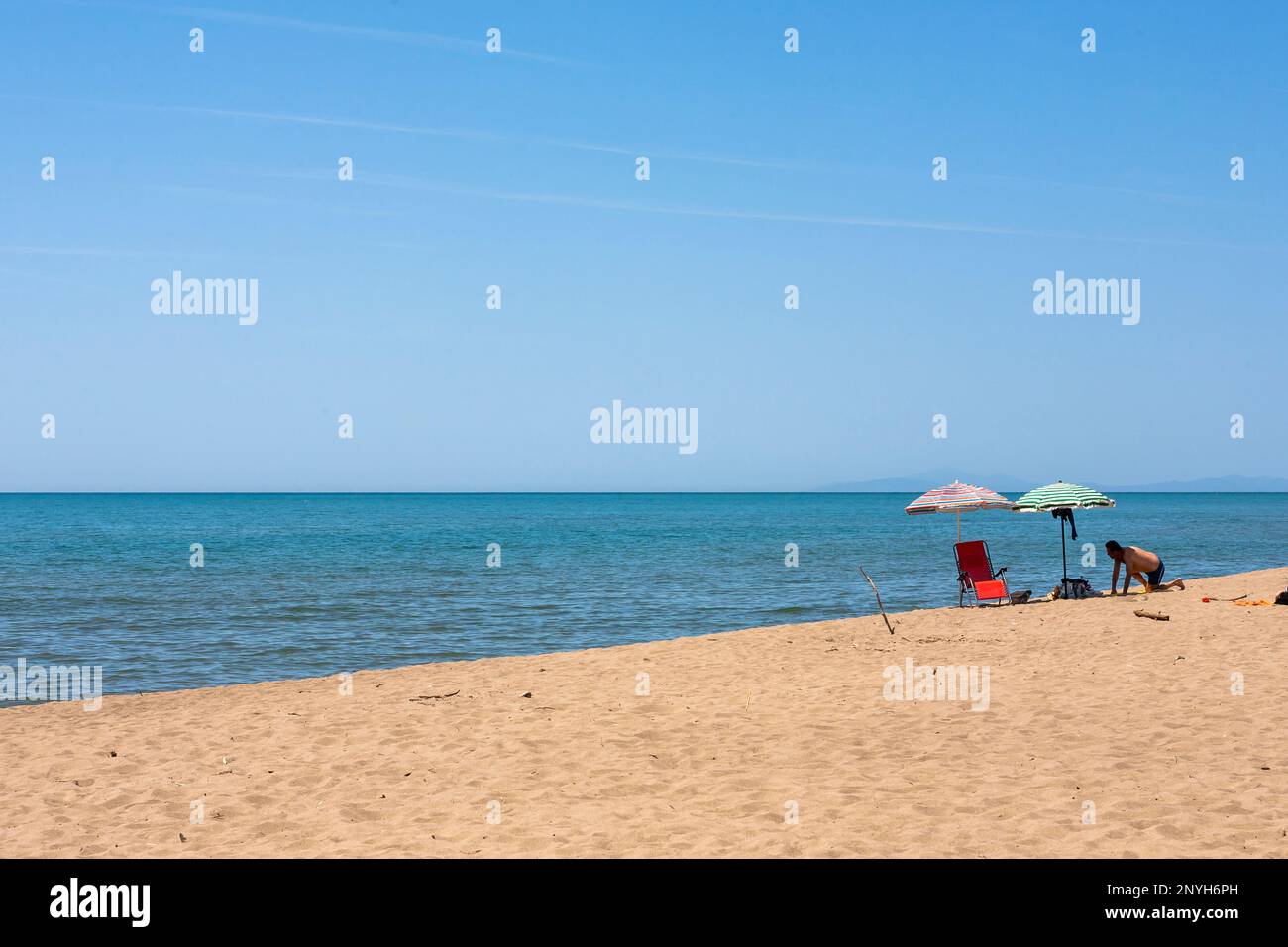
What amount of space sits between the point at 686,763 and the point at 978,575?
13.3m

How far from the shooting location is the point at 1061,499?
60.3 feet

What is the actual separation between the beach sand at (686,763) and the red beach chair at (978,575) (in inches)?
227

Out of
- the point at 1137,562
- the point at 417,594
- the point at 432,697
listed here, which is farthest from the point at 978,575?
the point at 417,594

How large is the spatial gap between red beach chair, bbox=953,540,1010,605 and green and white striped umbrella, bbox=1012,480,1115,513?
1.23 m

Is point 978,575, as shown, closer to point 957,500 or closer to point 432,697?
point 957,500

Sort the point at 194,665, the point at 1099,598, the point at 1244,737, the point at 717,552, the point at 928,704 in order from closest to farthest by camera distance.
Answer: the point at 1244,737 < the point at 928,704 < the point at 194,665 < the point at 1099,598 < the point at 717,552

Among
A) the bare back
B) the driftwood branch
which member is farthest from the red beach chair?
the driftwood branch
